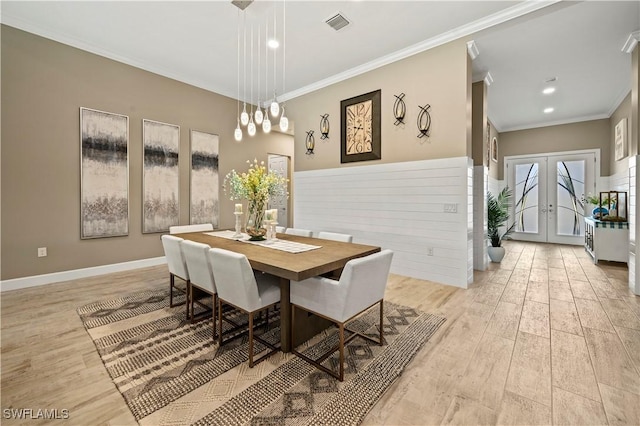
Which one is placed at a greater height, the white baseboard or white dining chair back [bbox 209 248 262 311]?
white dining chair back [bbox 209 248 262 311]

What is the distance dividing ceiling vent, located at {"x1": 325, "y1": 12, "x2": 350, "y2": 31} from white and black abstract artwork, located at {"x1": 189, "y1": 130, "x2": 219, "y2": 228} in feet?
9.72

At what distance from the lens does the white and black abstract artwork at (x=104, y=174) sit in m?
3.75

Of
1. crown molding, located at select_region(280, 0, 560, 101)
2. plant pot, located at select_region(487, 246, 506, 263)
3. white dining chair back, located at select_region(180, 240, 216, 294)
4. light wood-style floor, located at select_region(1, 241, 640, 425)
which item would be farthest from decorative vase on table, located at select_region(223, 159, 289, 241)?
plant pot, located at select_region(487, 246, 506, 263)

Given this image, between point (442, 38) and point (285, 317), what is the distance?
3787 mm

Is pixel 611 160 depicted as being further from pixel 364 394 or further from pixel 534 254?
pixel 364 394

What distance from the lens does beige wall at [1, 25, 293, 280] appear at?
3242mm

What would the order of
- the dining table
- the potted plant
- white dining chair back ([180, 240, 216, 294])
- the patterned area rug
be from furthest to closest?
the potted plant < white dining chair back ([180, 240, 216, 294]) < the dining table < the patterned area rug

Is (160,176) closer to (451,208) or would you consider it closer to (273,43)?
(273,43)

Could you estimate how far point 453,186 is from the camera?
137 inches

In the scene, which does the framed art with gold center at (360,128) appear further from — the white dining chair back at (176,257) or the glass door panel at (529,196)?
the glass door panel at (529,196)

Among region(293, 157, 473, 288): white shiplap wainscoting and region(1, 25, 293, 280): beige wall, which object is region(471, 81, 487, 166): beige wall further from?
region(1, 25, 293, 280): beige wall

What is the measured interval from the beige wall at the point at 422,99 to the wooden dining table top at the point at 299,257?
6.58ft

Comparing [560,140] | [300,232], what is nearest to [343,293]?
[300,232]

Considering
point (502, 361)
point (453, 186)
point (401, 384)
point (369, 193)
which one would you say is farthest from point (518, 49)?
point (401, 384)
